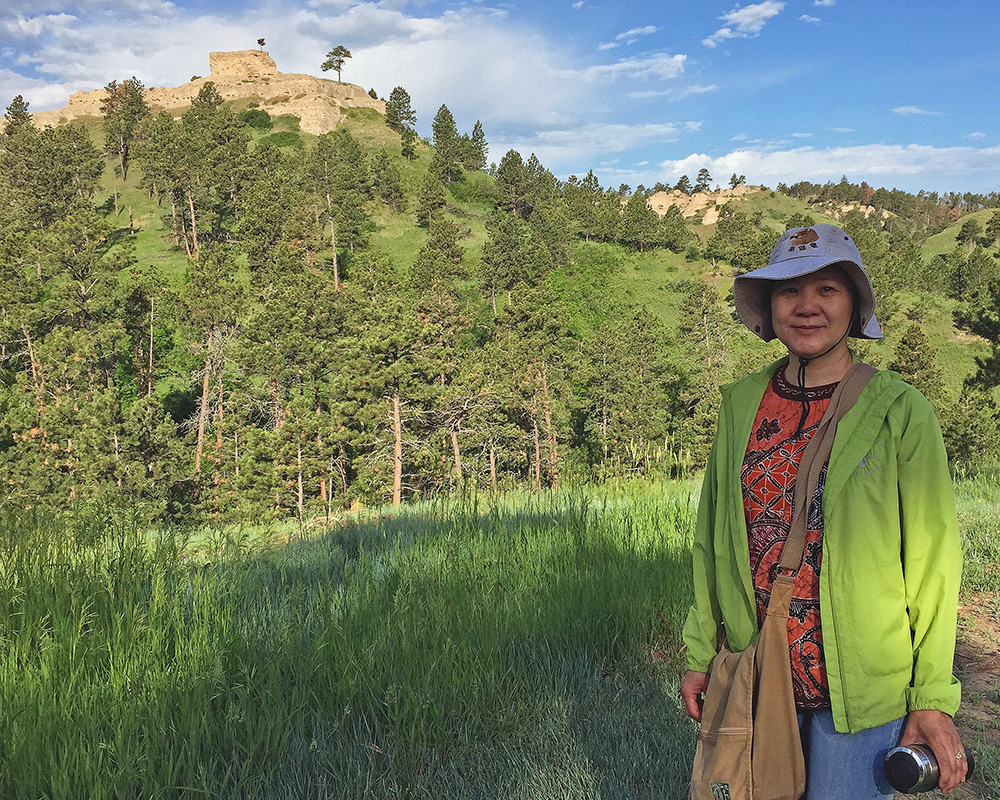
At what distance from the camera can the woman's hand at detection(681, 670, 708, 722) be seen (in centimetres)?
188

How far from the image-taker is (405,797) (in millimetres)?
2352

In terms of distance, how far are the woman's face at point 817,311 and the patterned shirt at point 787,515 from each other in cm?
13

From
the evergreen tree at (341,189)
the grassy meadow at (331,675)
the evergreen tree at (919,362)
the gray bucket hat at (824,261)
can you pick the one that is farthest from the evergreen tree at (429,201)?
the gray bucket hat at (824,261)

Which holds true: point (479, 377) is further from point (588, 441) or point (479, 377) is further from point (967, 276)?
point (967, 276)

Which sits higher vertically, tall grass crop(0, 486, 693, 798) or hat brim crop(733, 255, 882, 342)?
hat brim crop(733, 255, 882, 342)

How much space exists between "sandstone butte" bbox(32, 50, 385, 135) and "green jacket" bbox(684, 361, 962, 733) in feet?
329

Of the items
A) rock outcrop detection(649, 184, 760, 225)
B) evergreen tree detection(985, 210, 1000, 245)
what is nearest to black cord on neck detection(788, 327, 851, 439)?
rock outcrop detection(649, 184, 760, 225)

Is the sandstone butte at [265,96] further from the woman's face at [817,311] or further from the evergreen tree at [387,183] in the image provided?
the woman's face at [817,311]

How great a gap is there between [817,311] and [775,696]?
100 cm

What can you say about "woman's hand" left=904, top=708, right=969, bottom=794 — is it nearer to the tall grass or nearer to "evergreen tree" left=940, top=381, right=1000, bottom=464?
the tall grass

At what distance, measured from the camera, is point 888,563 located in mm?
1530

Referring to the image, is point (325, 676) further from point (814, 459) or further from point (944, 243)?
point (944, 243)

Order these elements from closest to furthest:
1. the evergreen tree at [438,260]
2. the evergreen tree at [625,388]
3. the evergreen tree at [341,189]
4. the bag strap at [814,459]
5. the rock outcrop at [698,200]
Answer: the bag strap at [814,459], the evergreen tree at [625,388], the evergreen tree at [438,260], the evergreen tree at [341,189], the rock outcrop at [698,200]

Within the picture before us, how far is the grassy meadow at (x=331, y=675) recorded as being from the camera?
233 cm
